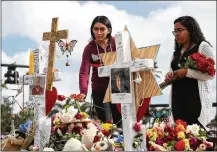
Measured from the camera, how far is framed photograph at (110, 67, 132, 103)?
390cm

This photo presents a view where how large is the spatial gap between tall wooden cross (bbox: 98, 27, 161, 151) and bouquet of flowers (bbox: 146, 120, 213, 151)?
250mm

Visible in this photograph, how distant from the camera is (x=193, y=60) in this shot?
458 cm

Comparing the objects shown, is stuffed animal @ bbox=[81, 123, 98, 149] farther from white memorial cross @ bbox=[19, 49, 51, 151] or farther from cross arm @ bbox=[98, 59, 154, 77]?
cross arm @ bbox=[98, 59, 154, 77]

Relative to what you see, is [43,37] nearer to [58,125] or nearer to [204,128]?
[58,125]

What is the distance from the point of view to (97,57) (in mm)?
5152

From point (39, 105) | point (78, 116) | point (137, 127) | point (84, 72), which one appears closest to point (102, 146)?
point (137, 127)

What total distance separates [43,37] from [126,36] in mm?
933

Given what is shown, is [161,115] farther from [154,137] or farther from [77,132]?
[77,132]

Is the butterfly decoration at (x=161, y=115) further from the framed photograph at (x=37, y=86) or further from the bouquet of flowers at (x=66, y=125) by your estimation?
the framed photograph at (x=37, y=86)

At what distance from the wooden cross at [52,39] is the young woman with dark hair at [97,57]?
54 cm

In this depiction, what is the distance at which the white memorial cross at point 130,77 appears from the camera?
3.87 m

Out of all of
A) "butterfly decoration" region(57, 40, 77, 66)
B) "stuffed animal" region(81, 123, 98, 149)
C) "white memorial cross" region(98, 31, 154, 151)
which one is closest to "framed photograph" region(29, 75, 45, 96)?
"butterfly decoration" region(57, 40, 77, 66)

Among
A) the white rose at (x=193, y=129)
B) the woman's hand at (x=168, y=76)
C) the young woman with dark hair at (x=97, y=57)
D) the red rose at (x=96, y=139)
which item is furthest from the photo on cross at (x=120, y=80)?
the young woman with dark hair at (x=97, y=57)

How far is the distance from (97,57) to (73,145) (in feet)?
4.95
